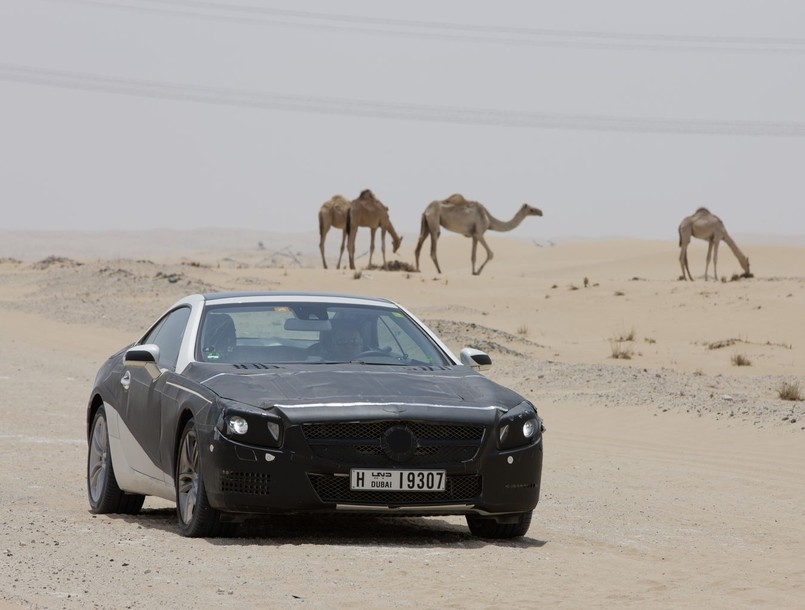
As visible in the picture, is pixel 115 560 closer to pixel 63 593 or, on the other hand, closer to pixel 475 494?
pixel 63 593

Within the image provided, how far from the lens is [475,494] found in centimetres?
907

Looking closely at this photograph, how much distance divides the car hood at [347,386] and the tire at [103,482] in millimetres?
1441

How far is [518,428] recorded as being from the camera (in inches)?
363

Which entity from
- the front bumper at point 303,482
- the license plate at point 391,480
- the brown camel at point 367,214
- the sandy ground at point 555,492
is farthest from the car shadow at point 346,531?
the brown camel at point 367,214

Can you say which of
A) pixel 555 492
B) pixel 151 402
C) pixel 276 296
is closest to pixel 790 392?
pixel 555 492

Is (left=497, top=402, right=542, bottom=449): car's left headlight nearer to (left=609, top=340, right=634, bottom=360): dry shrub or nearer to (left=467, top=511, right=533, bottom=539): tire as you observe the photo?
(left=467, top=511, right=533, bottom=539): tire

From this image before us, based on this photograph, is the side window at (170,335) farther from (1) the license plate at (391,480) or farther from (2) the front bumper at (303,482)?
(1) the license plate at (391,480)

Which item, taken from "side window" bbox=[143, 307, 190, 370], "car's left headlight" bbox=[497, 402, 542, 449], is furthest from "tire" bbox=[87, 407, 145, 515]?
"car's left headlight" bbox=[497, 402, 542, 449]

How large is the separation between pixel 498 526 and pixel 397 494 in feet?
3.21

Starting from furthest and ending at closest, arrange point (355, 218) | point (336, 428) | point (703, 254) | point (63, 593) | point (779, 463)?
point (703, 254) → point (355, 218) → point (779, 463) → point (336, 428) → point (63, 593)

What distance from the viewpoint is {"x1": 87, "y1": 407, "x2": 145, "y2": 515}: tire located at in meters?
10.7

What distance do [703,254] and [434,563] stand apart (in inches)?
2930

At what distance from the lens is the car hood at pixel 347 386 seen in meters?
8.98

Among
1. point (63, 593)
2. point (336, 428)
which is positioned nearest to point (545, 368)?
point (336, 428)
